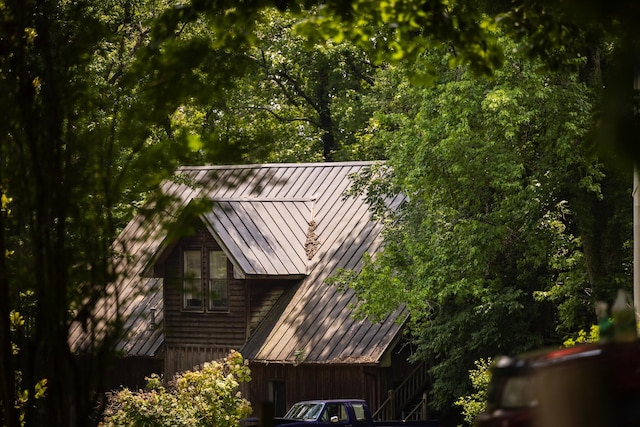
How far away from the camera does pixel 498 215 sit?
28516 mm

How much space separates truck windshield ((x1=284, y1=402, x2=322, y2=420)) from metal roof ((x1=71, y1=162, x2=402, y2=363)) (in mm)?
3681

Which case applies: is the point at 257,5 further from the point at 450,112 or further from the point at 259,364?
the point at 259,364

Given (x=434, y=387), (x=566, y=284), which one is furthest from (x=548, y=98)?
(x=434, y=387)

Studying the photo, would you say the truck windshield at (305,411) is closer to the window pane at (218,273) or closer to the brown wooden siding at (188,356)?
the brown wooden siding at (188,356)

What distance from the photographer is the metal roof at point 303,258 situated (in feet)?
113

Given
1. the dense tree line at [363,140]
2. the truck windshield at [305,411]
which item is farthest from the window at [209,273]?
the truck windshield at [305,411]

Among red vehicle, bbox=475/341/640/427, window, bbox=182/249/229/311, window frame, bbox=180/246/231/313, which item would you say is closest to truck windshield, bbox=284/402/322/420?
window frame, bbox=180/246/231/313

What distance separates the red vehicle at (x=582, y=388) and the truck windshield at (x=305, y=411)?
22.2 meters

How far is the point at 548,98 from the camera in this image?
2755 centimetres

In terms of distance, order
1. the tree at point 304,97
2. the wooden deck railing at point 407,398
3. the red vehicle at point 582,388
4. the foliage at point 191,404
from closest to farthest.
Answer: the red vehicle at point 582,388 < the foliage at point 191,404 < the wooden deck railing at point 407,398 < the tree at point 304,97

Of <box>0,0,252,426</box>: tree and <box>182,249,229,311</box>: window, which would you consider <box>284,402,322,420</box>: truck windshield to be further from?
<box>0,0,252,426</box>: tree

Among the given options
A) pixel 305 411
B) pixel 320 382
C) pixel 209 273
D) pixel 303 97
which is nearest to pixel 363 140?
pixel 303 97

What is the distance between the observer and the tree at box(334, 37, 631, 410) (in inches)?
1094

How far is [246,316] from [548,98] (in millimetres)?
13194
